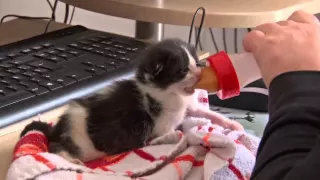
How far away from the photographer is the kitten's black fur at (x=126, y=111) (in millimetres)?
697

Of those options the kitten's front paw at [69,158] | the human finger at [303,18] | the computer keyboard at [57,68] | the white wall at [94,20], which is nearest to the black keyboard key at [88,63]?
the computer keyboard at [57,68]

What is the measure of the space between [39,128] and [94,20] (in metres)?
1.20

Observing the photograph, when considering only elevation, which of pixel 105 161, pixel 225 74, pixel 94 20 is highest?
pixel 225 74

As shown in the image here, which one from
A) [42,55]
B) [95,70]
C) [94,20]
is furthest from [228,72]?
[94,20]

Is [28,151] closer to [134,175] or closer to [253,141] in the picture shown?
[134,175]

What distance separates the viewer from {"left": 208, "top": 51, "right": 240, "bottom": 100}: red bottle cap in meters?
0.70

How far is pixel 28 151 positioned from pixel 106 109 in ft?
0.40

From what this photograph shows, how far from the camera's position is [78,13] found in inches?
70.7

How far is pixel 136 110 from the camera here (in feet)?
2.39

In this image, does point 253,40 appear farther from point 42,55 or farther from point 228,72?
point 42,55

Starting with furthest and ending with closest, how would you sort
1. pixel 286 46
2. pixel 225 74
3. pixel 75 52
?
pixel 75 52 → pixel 225 74 → pixel 286 46

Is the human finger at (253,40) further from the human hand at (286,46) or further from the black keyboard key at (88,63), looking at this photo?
the black keyboard key at (88,63)

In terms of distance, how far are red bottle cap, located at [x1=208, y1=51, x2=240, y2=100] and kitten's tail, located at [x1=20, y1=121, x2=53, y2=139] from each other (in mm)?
221

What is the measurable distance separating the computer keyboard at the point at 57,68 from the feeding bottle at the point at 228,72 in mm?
164
